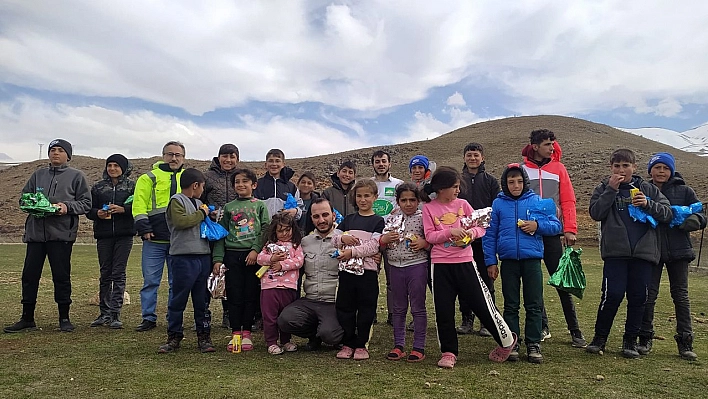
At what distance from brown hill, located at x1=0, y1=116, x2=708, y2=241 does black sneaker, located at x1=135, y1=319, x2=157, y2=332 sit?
25.2 m

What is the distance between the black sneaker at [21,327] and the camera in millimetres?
5898

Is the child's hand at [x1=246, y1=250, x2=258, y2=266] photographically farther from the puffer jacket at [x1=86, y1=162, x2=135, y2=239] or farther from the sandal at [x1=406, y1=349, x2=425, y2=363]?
the puffer jacket at [x1=86, y1=162, x2=135, y2=239]

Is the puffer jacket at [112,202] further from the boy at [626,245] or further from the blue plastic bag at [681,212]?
the blue plastic bag at [681,212]

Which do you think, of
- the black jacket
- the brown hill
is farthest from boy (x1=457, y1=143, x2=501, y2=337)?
the brown hill

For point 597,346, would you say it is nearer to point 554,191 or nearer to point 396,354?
point 554,191

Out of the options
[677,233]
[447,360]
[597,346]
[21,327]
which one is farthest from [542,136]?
[21,327]

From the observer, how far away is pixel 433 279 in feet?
15.7

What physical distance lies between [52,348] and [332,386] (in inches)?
120

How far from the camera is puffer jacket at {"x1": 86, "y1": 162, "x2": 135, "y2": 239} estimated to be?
646 centimetres

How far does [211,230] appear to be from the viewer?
517 centimetres

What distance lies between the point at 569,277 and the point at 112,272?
5260 mm

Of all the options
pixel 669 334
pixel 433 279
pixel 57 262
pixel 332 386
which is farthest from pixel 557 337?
pixel 57 262

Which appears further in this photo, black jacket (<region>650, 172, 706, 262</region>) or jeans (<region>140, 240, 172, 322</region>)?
jeans (<region>140, 240, 172, 322</region>)

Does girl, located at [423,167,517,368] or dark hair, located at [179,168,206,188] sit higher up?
dark hair, located at [179,168,206,188]
